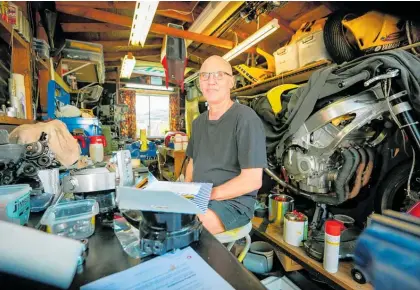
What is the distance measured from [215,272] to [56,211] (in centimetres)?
63

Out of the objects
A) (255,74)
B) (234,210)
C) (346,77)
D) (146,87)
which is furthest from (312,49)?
(146,87)

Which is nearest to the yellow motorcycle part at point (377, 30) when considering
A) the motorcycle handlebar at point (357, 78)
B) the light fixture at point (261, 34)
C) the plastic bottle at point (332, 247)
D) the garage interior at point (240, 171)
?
the garage interior at point (240, 171)

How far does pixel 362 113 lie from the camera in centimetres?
136

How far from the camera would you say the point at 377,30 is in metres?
1.71

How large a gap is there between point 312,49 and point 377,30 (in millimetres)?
586

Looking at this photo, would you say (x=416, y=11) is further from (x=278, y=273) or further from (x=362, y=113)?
(x=278, y=273)

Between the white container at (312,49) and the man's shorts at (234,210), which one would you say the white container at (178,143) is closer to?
the white container at (312,49)

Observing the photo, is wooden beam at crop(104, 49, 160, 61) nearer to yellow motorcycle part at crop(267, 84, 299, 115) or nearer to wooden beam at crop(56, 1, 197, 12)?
wooden beam at crop(56, 1, 197, 12)

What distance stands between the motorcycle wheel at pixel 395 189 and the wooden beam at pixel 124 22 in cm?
321

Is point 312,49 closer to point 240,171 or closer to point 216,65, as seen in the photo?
point 216,65

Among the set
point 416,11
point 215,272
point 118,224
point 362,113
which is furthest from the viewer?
point 416,11

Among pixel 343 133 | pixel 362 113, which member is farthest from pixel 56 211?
pixel 362 113

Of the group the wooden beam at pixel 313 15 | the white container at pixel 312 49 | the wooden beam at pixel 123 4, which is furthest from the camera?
the wooden beam at pixel 123 4

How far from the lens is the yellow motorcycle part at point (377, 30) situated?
1632 millimetres
